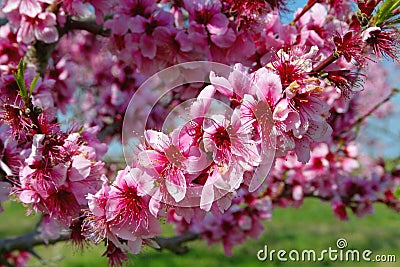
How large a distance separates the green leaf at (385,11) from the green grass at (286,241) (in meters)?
2.09

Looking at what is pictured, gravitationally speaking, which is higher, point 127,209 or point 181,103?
point 181,103

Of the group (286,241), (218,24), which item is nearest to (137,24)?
(218,24)

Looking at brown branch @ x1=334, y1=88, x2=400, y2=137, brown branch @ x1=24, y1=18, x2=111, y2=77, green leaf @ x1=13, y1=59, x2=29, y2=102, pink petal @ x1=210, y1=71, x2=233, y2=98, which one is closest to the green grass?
brown branch @ x1=334, y1=88, x2=400, y2=137

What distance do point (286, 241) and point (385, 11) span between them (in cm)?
550

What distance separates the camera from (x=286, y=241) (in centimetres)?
618

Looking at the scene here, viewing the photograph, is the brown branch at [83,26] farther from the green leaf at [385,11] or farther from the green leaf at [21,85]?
the green leaf at [385,11]

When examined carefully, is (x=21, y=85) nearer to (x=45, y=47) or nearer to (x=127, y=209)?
(x=127, y=209)

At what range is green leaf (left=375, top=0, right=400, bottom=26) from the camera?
947 mm

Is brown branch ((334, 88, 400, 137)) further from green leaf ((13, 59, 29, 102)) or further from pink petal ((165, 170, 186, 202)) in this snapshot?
green leaf ((13, 59, 29, 102))

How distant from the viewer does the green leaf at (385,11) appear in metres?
0.95

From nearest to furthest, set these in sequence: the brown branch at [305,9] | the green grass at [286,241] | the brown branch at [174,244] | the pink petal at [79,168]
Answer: the pink petal at [79,168] → the brown branch at [305,9] → the brown branch at [174,244] → the green grass at [286,241]

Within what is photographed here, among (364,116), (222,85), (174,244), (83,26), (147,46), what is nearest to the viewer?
(222,85)

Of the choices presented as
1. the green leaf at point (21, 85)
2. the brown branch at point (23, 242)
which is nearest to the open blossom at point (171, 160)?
the green leaf at point (21, 85)

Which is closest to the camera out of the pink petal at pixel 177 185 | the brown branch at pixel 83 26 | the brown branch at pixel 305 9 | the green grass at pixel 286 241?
the pink petal at pixel 177 185
